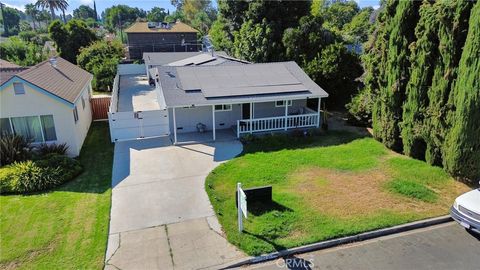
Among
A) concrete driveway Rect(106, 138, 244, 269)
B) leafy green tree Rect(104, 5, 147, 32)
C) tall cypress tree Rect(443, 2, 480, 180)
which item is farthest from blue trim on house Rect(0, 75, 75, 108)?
leafy green tree Rect(104, 5, 147, 32)

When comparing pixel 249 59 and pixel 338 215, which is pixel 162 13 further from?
pixel 338 215

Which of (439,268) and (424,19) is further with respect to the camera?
(424,19)

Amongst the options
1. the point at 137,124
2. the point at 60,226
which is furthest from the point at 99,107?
the point at 60,226

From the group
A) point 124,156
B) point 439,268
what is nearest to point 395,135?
point 439,268

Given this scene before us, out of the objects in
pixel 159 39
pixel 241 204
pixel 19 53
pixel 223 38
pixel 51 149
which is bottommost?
pixel 51 149

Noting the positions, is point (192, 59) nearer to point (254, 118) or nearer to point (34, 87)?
point (254, 118)

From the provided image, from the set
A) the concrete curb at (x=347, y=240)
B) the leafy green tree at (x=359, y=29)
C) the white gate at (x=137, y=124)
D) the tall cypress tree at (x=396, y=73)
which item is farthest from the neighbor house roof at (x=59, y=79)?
the leafy green tree at (x=359, y=29)
